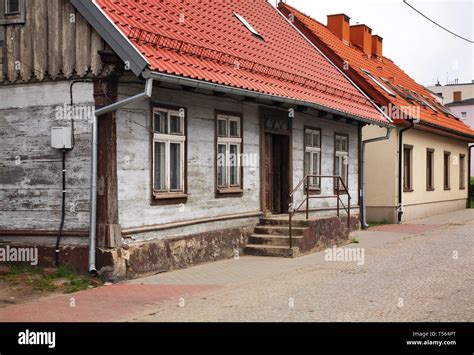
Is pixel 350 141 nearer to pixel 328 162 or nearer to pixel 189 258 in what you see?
pixel 328 162

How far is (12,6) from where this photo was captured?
1148 cm

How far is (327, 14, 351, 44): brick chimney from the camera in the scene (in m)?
27.2

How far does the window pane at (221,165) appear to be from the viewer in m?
13.6

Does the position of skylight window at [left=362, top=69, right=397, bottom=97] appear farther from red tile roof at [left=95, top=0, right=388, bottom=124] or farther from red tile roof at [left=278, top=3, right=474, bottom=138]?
red tile roof at [left=95, top=0, right=388, bottom=124]

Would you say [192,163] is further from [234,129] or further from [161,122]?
[234,129]

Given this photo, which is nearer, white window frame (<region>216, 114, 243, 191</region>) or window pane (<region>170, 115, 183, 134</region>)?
window pane (<region>170, 115, 183, 134</region>)

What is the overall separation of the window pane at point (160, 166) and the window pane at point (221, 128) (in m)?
2.05

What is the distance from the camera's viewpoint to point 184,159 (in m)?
12.3

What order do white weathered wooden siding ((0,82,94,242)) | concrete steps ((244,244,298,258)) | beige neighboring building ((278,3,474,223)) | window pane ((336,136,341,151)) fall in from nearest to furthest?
white weathered wooden siding ((0,82,94,242))
concrete steps ((244,244,298,258))
window pane ((336,136,341,151))
beige neighboring building ((278,3,474,223))

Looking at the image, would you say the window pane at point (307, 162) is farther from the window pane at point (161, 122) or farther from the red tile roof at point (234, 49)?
the window pane at point (161, 122)

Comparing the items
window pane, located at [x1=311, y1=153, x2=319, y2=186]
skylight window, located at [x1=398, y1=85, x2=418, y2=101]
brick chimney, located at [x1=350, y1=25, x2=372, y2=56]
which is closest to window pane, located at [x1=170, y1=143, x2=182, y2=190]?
window pane, located at [x1=311, y1=153, x2=319, y2=186]

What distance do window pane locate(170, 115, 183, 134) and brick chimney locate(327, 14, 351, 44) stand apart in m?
16.6

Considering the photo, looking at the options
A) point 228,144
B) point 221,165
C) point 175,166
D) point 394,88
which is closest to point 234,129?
point 228,144
